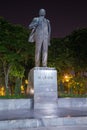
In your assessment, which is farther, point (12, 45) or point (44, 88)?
point (12, 45)

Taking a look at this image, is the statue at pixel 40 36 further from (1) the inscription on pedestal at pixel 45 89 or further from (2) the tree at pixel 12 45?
(2) the tree at pixel 12 45

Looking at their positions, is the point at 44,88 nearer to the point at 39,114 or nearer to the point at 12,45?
the point at 39,114

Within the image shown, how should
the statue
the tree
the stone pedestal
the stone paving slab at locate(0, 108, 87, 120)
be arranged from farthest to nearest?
the tree < the statue < the stone pedestal < the stone paving slab at locate(0, 108, 87, 120)

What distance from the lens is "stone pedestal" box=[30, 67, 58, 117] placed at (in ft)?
49.1

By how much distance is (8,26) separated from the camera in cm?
3559

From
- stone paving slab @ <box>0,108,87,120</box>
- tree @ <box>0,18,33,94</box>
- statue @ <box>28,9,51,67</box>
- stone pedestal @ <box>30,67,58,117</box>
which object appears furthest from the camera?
tree @ <box>0,18,33,94</box>

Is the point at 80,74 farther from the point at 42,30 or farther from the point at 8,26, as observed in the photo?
the point at 42,30

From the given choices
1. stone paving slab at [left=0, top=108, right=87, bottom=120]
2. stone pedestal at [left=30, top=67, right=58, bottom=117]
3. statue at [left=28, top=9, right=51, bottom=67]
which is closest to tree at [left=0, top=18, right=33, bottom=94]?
statue at [left=28, top=9, right=51, bottom=67]

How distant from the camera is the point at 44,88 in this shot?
15.2m

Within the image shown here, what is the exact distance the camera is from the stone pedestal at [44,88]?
15.0 meters

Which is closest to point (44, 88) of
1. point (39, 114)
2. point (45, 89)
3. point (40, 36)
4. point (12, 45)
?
point (45, 89)

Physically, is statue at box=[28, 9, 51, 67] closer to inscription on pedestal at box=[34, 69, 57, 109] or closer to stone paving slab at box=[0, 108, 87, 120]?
inscription on pedestal at box=[34, 69, 57, 109]

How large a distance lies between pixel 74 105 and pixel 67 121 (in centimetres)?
508

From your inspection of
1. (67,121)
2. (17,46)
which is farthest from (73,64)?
(67,121)
